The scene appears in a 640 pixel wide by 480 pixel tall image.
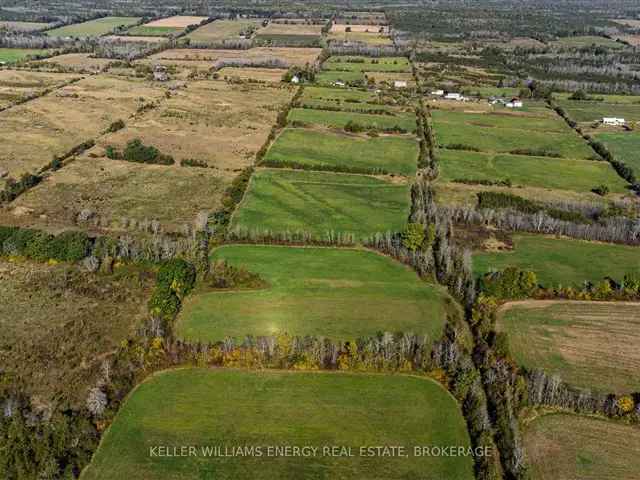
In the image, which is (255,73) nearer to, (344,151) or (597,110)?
(344,151)

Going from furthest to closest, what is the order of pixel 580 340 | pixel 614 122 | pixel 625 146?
pixel 614 122
pixel 625 146
pixel 580 340

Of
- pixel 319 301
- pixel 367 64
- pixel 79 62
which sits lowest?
pixel 319 301

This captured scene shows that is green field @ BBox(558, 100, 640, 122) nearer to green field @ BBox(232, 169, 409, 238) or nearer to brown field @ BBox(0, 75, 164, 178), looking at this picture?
green field @ BBox(232, 169, 409, 238)

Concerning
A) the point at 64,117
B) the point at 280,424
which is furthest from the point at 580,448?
the point at 64,117

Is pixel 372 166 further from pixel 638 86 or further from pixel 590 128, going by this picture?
pixel 638 86

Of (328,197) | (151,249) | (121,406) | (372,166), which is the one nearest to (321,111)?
(372,166)

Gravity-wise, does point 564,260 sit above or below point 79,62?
below

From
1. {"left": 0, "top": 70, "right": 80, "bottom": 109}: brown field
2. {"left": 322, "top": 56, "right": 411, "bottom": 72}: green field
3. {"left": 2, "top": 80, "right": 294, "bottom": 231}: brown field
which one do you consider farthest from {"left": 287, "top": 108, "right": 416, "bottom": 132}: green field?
{"left": 0, "top": 70, "right": 80, "bottom": 109}: brown field

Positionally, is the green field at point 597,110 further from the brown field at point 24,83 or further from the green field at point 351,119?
the brown field at point 24,83

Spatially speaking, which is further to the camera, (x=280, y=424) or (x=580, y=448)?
(x=280, y=424)
